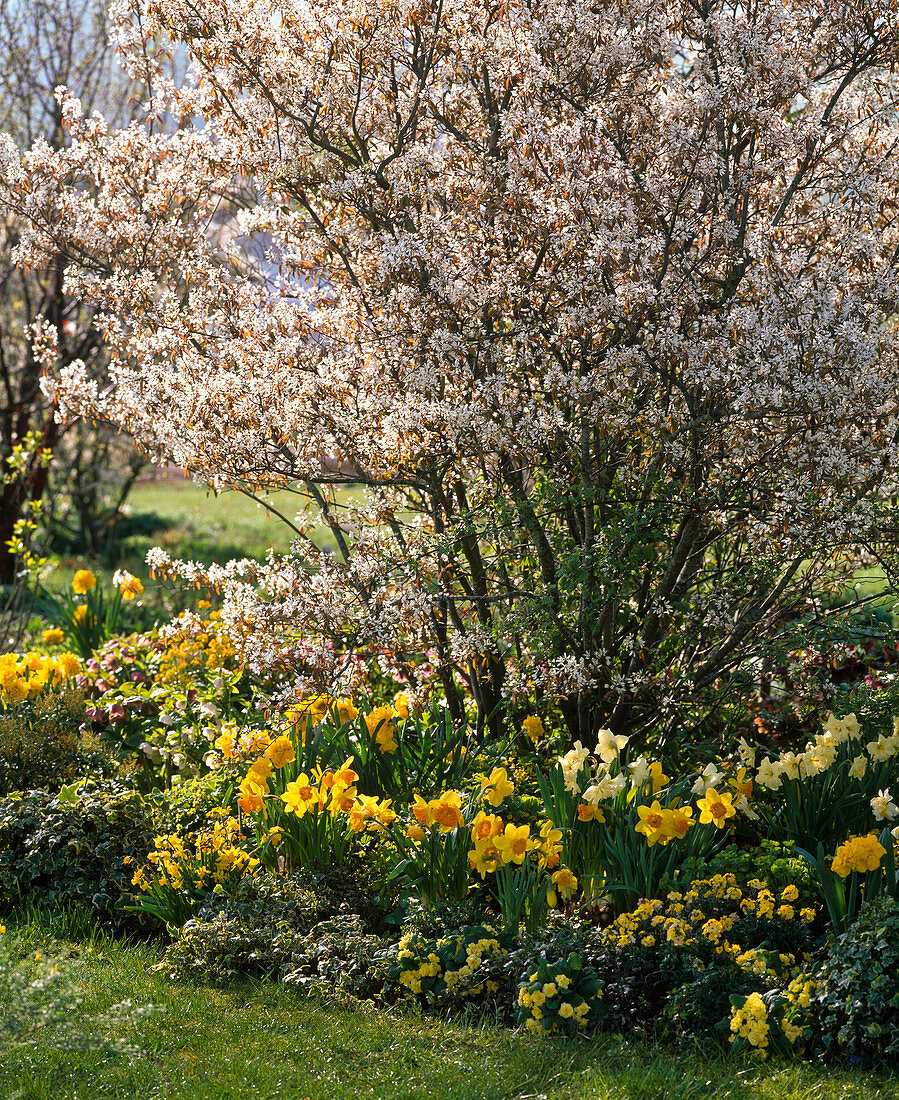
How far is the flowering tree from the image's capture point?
3775 millimetres

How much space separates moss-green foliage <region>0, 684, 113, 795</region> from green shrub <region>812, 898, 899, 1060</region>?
3222 mm

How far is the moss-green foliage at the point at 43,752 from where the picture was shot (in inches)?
187

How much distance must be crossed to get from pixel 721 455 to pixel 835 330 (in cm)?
67

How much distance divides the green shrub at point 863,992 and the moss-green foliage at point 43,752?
3.22 metres

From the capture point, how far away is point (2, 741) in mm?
4750

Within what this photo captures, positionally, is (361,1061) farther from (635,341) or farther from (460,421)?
(635,341)

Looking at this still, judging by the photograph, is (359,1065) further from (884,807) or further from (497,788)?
(884,807)

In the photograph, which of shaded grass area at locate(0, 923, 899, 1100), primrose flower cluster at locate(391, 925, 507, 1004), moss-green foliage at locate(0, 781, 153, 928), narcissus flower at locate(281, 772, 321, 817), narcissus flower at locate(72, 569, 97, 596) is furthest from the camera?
narcissus flower at locate(72, 569, 97, 596)

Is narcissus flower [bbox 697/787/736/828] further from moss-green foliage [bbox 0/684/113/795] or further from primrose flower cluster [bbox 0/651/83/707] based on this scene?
primrose flower cluster [bbox 0/651/83/707]

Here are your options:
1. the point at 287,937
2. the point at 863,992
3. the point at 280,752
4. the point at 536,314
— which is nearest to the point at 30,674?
the point at 280,752

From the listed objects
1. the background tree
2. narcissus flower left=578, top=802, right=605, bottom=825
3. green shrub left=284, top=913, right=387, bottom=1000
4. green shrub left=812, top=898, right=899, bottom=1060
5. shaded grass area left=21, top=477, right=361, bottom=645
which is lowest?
green shrub left=284, top=913, right=387, bottom=1000

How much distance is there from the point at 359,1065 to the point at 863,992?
1.41 m

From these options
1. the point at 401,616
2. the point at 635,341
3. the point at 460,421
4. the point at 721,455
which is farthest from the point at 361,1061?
the point at 635,341

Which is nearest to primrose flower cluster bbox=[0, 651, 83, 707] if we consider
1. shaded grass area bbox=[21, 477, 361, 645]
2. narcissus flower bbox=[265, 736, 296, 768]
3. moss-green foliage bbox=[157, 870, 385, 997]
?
shaded grass area bbox=[21, 477, 361, 645]
